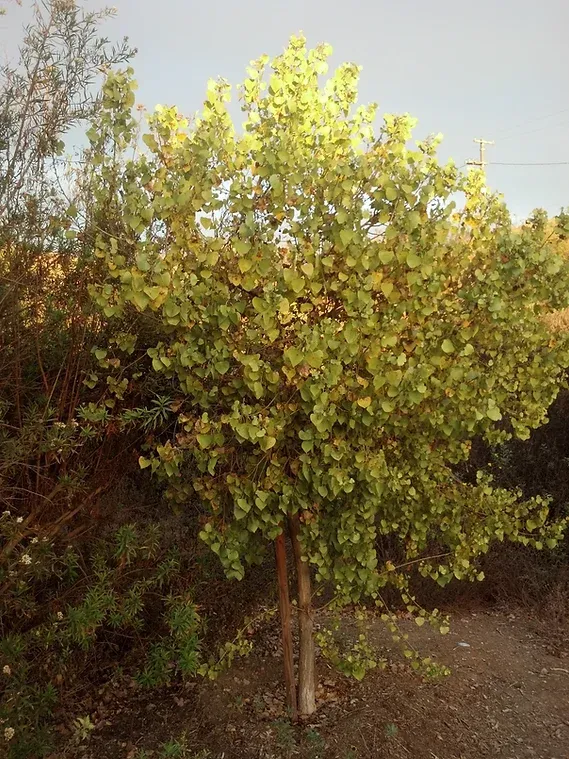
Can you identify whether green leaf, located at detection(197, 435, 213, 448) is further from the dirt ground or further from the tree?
the dirt ground

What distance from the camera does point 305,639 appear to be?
3451mm

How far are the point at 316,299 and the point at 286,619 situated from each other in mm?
1740

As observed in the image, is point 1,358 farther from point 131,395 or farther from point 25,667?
point 25,667

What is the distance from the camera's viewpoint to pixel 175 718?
11.5 feet

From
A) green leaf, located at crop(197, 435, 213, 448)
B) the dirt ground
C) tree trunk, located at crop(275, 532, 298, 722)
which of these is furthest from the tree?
the dirt ground

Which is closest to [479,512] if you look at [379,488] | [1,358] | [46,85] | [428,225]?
[379,488]

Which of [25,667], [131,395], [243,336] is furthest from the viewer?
[131,395]

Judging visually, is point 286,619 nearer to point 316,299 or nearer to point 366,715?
point 366,715

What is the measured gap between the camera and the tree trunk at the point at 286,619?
3385mm

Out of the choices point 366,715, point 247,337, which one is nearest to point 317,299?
point 247,337

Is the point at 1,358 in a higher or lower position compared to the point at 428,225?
lower

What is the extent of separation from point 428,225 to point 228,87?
1008mm

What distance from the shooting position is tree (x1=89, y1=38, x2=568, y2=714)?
248 centimetres

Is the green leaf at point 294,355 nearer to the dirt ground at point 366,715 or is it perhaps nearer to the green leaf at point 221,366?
the green leaf at point 221,366
